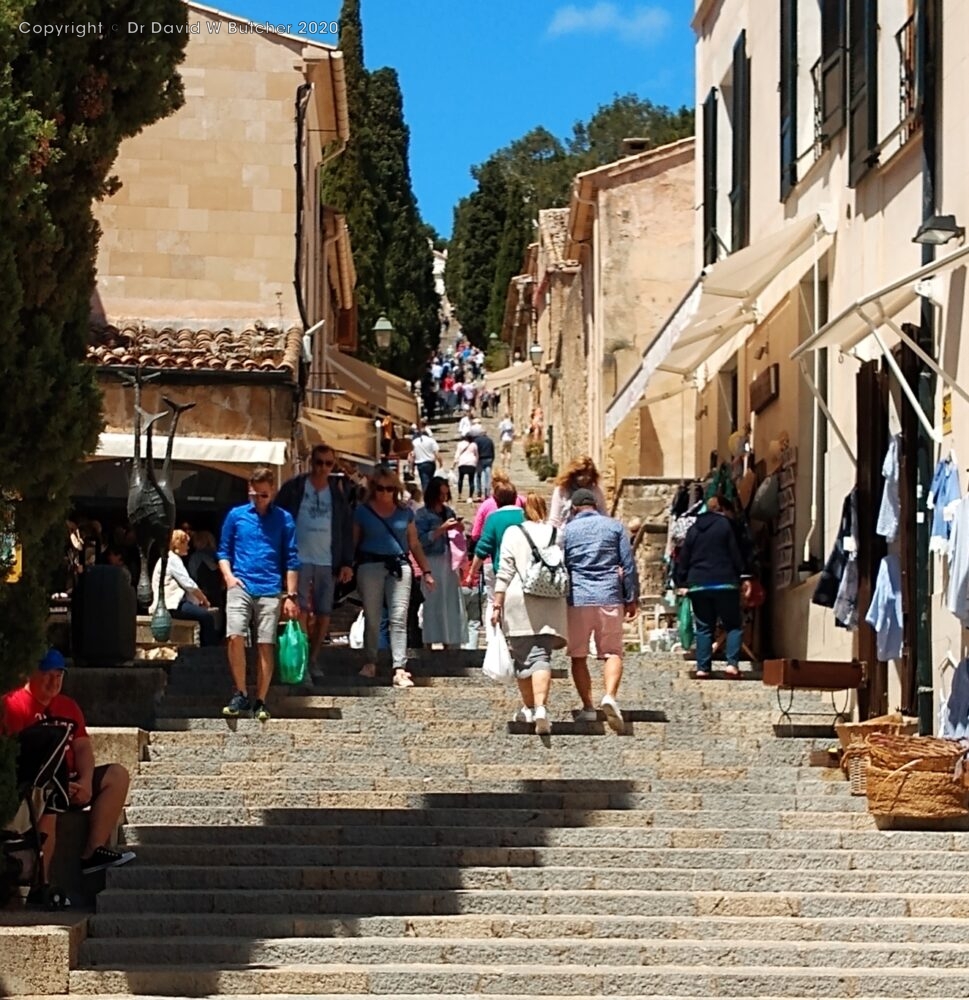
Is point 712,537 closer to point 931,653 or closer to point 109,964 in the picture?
point 931,653

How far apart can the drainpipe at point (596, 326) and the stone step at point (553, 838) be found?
59.7 ft

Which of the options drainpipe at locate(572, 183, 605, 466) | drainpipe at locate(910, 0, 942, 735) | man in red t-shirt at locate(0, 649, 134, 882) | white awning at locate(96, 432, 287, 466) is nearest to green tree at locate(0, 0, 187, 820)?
man in red t-shirt at locate(0, 649, 134, 882)

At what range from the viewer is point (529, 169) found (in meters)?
96.4

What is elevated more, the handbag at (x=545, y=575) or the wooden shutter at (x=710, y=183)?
the wooden shutter at (x=710, y=183)

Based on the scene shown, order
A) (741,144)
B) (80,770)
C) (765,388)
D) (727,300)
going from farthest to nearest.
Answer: (741,144)
(765,388)
(727,300)
(80,770)

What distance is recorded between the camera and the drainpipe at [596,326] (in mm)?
30688

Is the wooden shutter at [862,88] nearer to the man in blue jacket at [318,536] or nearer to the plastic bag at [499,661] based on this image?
the plastic bag at [499,661]

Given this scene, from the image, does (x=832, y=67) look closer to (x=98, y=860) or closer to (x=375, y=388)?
(x=98, y=860)

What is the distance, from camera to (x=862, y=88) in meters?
15.3

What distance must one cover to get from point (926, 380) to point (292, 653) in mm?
4415

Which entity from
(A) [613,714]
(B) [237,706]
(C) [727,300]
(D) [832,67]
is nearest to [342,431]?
(C) [727,300]

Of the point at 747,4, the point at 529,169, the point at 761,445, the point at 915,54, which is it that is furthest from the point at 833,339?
the point at 529,169

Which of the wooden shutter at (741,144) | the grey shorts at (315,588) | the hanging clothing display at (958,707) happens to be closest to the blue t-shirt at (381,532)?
the grey shorts at (315,588)

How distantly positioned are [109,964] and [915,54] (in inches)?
299
